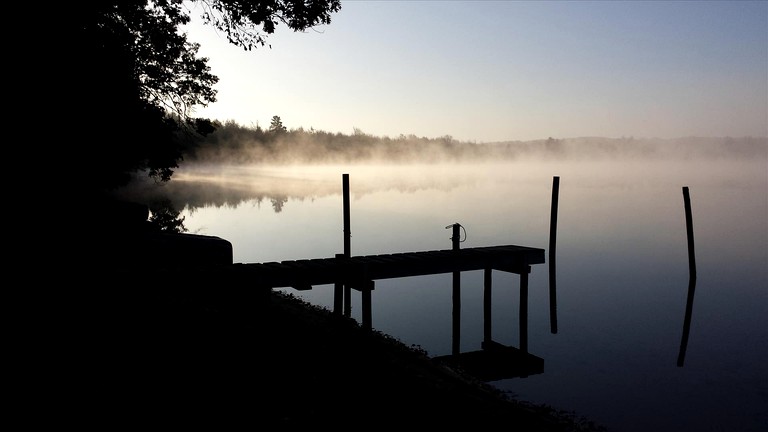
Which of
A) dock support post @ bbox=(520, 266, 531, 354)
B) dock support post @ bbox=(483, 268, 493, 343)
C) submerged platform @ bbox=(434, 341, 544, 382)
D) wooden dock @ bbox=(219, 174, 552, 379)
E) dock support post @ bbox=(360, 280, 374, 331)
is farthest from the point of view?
dock support post @ bbox=(483, 268, 493, 343)

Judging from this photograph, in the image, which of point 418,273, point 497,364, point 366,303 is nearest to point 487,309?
point 497,364

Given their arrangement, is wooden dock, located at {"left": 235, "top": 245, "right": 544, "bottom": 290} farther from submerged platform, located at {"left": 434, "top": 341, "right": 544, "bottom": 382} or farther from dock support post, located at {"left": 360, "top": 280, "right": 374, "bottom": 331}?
submerged platform, located at {"left": 434, "top": 341, "right": 544, "bottom": 382}

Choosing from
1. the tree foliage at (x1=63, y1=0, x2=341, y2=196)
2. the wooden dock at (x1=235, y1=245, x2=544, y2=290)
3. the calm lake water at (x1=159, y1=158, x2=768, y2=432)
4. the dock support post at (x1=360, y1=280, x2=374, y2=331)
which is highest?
the tree foliage at (x1=63, y1=0, x2=341, y2=196)

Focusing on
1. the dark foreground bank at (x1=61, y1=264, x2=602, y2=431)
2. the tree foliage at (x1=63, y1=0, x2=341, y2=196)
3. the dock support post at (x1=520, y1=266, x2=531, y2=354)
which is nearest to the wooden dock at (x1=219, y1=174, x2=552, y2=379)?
the dock support post at (x1=520, y1=266, x2=531, y2=354)

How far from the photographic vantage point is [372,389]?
9672mm

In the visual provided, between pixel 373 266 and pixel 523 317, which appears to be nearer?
pixel 373 266

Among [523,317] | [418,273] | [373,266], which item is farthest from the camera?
[523,317]

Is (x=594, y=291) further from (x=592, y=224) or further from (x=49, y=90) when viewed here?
(x=592, y=224)

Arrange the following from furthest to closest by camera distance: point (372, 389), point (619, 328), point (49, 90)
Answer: point (619, 328) < point (49, 90) < point (372, 389)

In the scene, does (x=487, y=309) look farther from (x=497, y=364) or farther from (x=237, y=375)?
(x=237, y=375)

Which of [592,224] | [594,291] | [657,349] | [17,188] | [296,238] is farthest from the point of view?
[592,224]

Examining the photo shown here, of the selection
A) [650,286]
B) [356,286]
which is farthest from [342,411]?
[650,286]

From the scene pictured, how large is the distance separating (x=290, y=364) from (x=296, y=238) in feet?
153

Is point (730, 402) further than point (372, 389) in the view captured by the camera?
Yes
